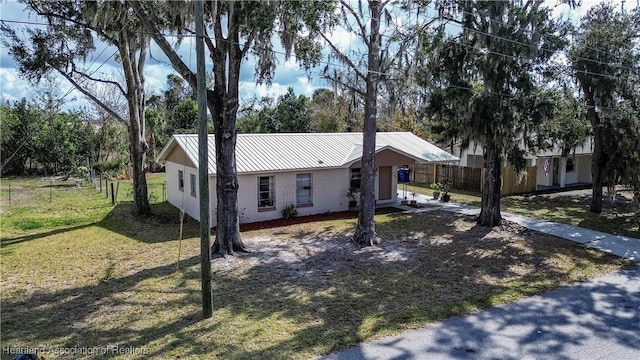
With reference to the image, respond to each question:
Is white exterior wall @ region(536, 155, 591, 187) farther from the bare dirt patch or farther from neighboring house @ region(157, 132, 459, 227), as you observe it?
the bare dirt patch

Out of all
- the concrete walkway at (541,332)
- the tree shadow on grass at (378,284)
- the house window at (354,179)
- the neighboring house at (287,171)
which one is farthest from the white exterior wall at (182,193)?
the concrete walkway at (541,332)

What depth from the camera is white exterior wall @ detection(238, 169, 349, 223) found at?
595 inches

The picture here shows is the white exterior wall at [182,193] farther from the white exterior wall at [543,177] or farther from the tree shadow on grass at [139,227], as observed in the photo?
the white exterior wall at [543,177]

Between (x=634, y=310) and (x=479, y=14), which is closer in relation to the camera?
(x=634, y=310)

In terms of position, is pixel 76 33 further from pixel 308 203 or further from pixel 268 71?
pixel 308 203

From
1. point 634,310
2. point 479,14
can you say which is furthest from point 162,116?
point 634,310

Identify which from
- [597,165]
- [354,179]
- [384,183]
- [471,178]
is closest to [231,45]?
Result: [354,179]

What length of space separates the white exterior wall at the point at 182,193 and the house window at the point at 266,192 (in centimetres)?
240

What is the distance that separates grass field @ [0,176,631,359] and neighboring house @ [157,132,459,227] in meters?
1.51

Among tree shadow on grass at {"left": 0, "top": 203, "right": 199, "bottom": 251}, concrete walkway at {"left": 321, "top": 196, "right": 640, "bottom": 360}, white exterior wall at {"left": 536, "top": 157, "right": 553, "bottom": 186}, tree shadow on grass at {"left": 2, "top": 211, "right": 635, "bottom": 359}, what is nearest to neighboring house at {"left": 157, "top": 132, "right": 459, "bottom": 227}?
tree shadow on grass at {"left": 0, "top": 203, "right": 199, "bottom": 251}

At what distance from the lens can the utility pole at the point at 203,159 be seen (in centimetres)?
678

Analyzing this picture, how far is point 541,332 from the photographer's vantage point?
684 cm

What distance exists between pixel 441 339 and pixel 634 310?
173 inches

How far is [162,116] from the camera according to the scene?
107 feet
